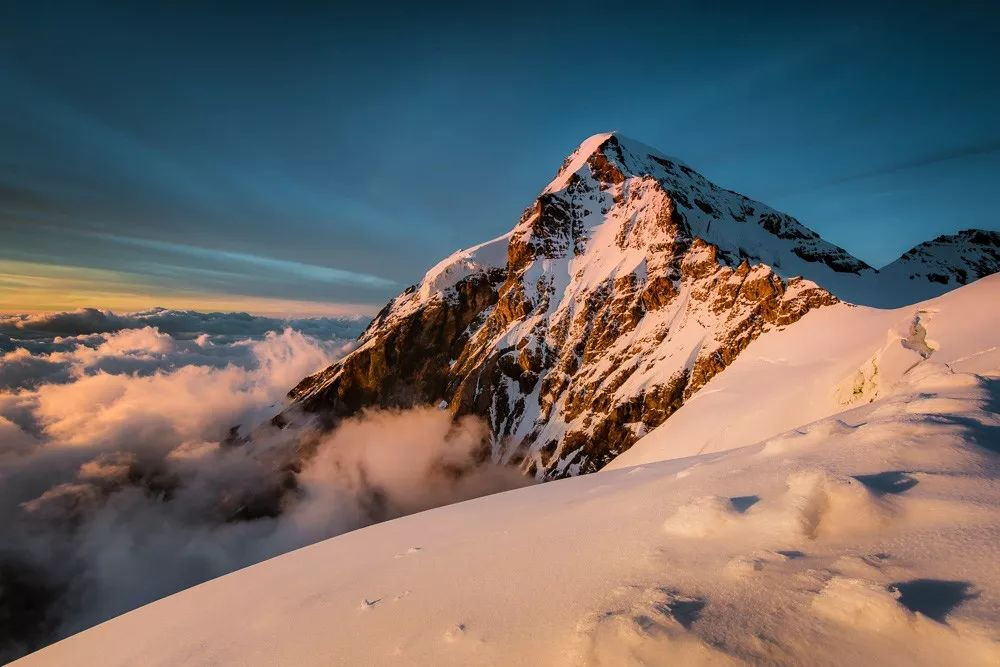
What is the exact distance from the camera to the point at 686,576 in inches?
168

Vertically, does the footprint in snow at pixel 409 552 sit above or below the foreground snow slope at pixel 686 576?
below

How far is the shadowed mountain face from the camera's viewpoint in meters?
92.4

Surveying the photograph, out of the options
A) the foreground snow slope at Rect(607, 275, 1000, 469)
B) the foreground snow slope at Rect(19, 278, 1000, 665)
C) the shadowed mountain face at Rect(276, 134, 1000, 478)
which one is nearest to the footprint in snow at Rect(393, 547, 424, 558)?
the foreground snow slope at Rect(19, 278, 1000, 665)

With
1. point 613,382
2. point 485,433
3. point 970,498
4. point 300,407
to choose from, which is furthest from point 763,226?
point 300,407

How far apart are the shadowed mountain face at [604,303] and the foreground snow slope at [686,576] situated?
7456 cm

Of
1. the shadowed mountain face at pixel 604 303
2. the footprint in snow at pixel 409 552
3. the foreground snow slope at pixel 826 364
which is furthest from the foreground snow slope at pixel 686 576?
the shadowed mountain face at pixel 604 303

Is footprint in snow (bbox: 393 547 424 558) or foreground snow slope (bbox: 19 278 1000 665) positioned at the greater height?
foreground snow slope (bbox: 19 278 1000 665)

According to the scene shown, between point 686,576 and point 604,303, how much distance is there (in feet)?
389

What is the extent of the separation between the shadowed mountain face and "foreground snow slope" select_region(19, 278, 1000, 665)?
7456 centimetres

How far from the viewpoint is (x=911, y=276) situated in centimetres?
11575

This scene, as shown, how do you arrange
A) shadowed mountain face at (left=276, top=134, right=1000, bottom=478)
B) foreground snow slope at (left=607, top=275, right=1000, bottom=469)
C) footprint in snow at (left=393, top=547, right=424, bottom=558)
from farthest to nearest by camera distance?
shadowed mountain face at (left=276, top=134, right=1000, bottom=478) < foreground snow slope at (left=607, top=275, right=1000, bottom=469) < footprint in snow at (left=393, top=547, right=424, bottom=558)

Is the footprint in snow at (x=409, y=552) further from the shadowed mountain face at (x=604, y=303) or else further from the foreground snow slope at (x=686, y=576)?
the shadowed mountain face at (x=604, y=303)

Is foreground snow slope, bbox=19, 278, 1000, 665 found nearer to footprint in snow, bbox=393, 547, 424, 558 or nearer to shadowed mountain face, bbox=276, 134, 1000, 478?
footprint in snow, bbox=393, 547, 424, 558

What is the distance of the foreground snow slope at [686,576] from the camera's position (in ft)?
10.7
